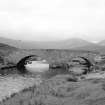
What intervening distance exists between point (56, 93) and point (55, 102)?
2385mm

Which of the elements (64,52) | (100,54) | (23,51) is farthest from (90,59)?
(23,51)

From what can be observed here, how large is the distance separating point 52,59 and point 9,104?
4513 cm

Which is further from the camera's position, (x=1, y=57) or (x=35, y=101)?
(x=1, y=57)

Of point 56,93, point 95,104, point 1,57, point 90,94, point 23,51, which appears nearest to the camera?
point 95,104

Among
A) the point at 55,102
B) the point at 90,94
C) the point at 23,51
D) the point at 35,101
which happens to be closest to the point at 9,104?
the point at 35,101

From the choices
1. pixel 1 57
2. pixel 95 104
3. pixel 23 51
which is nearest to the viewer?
pixel 95 104

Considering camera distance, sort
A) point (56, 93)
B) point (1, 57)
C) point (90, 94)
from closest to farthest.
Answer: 1. point (90, 94)
2. point (56, 93)
3. point (1, 57)

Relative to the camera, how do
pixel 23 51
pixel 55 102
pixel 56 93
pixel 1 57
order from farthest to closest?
1. pixel 1 57
2. pixel 23 51
3. pixel 56 93
4. pixel 55 102

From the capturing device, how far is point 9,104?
457 inches

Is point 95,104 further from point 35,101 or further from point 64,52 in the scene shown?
point 64,52

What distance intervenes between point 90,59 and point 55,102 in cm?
4373

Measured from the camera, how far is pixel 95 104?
971 centimetres

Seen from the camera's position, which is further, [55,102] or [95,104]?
[55,102]

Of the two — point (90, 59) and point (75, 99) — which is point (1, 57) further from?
point (75, 99)
